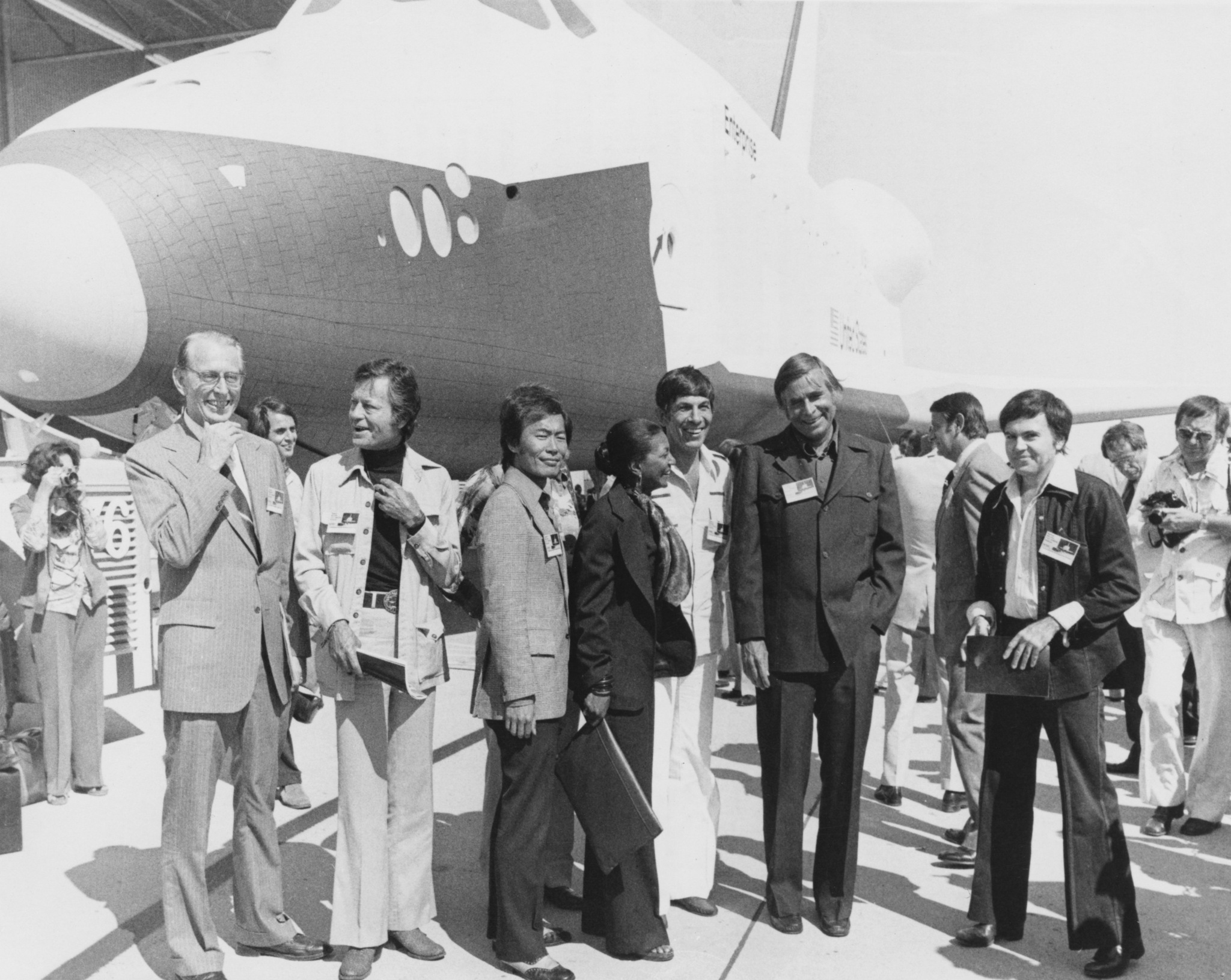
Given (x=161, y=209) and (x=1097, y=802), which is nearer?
(x=1097, y=802)

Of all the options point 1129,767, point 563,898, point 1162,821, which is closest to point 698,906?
point 563,898

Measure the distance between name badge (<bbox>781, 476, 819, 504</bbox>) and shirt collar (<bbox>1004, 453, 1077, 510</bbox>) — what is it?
557mm

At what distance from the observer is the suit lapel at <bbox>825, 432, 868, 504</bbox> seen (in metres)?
3.07

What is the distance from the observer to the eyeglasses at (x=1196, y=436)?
3916 mm

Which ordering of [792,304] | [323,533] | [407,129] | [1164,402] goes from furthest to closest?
[1164,402] → [792,304] → [407,129] → [323,533]

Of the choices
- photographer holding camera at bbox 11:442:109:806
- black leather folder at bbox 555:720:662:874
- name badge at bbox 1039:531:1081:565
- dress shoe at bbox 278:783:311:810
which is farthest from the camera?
photographer holding camera at bbox 11:442:109:806

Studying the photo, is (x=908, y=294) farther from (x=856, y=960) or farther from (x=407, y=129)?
(x=856, y=960)

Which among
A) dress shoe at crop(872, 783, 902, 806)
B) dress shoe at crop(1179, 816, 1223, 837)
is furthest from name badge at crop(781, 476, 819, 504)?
dress shoe at crop(1179, 816, 1223, 837)

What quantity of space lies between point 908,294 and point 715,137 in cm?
1040

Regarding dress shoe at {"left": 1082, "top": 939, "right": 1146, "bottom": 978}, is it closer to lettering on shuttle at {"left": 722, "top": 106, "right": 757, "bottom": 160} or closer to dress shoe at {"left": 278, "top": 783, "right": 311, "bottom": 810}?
dress shoe at {"left": 278, "top": 783, "right": 311, "bottom": 810}

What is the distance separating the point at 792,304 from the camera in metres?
7.94

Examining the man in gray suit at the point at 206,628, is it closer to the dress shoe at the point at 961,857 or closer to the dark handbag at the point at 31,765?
the dark handbag at the point at 31,765

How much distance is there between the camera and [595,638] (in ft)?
9.08

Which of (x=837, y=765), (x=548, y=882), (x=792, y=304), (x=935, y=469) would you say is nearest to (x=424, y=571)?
(x=548, y=882)
